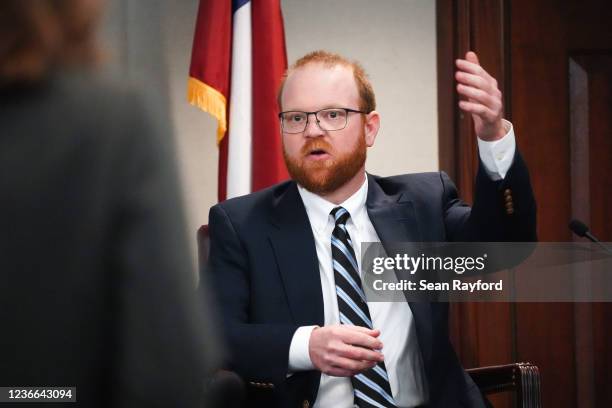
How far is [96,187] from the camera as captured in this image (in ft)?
1.60

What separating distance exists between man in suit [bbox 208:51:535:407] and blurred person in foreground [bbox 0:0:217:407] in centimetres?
126

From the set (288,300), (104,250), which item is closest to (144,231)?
(104,250)

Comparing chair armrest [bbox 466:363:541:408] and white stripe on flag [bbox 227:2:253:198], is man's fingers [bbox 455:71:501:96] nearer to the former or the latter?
chair armrest [bbox 466:363:541:408]

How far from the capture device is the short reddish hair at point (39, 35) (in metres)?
0.47

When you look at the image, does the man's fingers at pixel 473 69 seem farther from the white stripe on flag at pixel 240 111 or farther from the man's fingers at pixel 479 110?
the white stripe on flag at pixel 240 111

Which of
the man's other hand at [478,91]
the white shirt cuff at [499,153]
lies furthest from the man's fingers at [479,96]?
the white shirt cuff at [499,153]

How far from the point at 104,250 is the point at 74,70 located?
111 millimetres

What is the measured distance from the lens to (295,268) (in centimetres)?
198

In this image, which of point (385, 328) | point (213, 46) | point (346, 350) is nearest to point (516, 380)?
point (385, 328)

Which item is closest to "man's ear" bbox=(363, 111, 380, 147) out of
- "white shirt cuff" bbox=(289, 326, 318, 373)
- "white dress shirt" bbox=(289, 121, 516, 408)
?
"white dress shirt" bbox=(289, 121, 516, 408)

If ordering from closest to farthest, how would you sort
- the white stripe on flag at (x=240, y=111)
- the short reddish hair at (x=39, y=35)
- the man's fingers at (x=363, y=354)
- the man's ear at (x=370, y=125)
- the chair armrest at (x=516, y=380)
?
the short reddish hair at (x=39, y=35) → the man's fingers at (x=363, y=354) → the chair armrest at (x=516, y=380) → the man's ear at (x=370, y=125) → the white stripe on flag at (x=240, y=111)

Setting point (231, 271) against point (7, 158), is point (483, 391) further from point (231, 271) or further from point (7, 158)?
point (7, 158)

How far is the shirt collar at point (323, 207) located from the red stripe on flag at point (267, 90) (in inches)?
33.2

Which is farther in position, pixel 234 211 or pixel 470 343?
pixel 470 343
